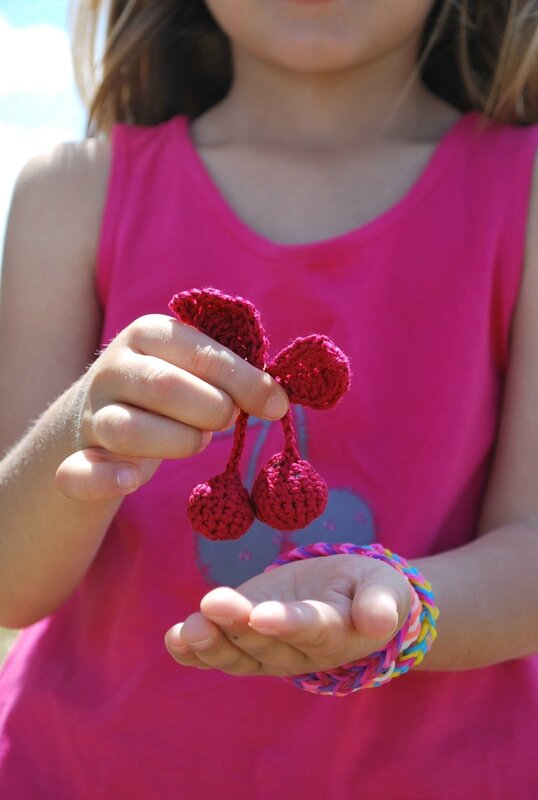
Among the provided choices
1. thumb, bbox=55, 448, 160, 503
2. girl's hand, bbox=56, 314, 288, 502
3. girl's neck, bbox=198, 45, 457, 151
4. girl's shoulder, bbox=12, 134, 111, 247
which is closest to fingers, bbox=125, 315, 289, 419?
girl's hand, bbox=56, 314, 288, 502

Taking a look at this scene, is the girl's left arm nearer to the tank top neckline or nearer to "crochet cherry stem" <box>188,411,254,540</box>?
the tank top neckline

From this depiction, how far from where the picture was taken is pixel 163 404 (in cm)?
88

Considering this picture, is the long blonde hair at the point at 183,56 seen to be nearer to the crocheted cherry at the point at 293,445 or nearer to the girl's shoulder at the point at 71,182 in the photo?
the girl's shoulder at the point at 71,182

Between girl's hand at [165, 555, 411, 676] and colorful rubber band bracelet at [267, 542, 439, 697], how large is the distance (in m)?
0.03

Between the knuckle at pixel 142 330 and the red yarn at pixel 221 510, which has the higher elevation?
Answer: the knuckle at pixel 142 330

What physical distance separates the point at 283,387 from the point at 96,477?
0.60 ft

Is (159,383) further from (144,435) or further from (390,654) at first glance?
(390,654)

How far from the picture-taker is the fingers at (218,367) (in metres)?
0.86

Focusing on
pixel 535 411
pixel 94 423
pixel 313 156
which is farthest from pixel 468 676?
pixel 313 156

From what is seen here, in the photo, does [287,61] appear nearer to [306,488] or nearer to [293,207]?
[293,207]

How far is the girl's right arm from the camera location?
34.4 inches

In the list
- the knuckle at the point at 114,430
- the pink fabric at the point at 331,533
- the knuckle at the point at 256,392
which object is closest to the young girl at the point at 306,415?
the pink fabric at the point at 331,533

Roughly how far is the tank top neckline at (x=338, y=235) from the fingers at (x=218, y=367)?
19.4 inches

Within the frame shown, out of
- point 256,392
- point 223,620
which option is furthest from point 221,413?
point 223,620
